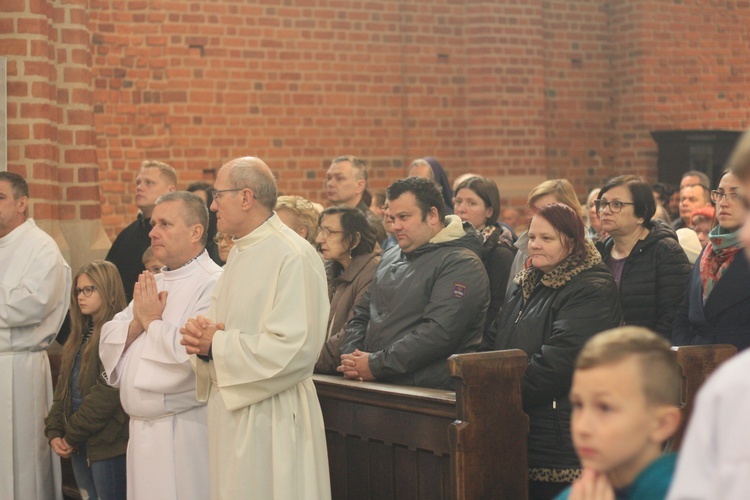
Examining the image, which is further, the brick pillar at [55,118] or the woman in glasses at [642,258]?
the brick pillar at [55,118]

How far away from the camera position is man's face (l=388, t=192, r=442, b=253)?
463 cm

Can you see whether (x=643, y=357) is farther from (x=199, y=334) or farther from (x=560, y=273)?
(x=199, y=334)

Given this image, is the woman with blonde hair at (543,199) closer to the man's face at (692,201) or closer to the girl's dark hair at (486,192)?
the girl's dark hair at (486,192)

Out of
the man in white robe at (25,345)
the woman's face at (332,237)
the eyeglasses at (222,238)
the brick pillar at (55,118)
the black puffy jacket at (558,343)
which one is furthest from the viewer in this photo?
the brick pillar at (55,118)

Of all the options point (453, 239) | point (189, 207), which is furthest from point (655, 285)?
point (189, 207)

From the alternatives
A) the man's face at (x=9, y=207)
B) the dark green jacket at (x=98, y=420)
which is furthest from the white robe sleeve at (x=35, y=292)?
the dark green jacket at (x=98, y=420)

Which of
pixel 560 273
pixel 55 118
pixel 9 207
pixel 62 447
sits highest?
pixel 55 118

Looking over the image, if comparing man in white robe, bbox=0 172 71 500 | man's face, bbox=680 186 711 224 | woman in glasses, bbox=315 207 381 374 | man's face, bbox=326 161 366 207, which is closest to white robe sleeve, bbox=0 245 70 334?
man in white robe, bbox=0 172 71 500

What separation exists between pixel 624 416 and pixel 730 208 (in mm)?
2775

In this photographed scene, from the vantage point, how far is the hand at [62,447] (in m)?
5.12

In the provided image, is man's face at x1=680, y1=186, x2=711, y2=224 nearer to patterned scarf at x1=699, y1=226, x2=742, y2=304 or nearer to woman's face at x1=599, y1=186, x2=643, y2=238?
woman's face at x1=599, y1=186, x2=643, y2=238

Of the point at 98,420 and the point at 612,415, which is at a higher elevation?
the point at 612,415

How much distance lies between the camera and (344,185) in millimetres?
6699

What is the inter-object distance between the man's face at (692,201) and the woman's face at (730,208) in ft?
9.95
